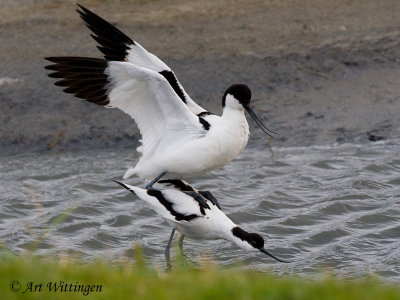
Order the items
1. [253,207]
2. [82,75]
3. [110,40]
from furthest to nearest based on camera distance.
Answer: [253,207]
[110,40]
[82,75]

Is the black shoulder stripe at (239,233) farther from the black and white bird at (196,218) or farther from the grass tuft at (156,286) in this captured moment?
the grass tuft at (156,286)

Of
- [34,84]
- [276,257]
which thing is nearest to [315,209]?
[276,257]

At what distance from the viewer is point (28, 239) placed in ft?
25.0

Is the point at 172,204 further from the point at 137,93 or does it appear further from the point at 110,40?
the point at 110,40

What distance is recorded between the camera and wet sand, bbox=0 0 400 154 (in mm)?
9344

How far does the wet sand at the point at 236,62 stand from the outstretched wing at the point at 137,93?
2197 mm

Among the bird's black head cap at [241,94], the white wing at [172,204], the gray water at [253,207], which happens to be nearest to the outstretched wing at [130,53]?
the bird's black head cap at [241,94]

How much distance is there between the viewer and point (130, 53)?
739cm

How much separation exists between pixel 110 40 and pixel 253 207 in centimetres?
201

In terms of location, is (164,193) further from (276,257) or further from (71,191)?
(71,191)

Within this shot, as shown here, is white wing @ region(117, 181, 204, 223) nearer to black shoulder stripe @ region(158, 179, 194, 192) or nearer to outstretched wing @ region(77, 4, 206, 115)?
black shoulder stripe @ region(158, 179, 194, 192)

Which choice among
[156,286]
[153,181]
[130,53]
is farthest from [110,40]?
[156,286]

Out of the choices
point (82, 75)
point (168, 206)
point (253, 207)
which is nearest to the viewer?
point (82, 75)

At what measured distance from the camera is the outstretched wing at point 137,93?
262 inches
